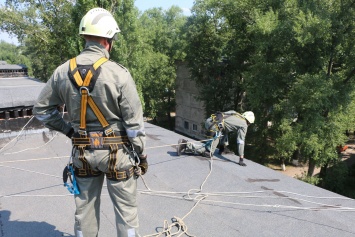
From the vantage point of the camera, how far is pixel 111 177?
235 centimetres

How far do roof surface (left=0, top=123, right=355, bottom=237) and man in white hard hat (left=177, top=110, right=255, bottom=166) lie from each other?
0.96 feet

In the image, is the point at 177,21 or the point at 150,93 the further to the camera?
the point at 177,21

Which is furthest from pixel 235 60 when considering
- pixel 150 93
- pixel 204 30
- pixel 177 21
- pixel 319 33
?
pixel 177 21

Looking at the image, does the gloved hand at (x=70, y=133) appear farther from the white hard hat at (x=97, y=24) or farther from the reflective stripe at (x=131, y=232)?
the reflective stripe at (x=131, y=232)

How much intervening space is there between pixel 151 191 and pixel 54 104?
2.07 meters

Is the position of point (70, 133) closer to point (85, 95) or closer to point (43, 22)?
point (85, 95)

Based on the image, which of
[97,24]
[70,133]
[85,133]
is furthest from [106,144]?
[97,24]

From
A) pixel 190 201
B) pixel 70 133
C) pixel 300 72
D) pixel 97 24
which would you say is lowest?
pixel 190 201

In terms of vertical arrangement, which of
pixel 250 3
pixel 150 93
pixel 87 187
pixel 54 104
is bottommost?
pixel 150 93

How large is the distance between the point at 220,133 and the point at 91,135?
13.6 feet

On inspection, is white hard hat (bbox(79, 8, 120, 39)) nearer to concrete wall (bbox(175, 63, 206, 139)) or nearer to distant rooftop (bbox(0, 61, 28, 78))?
distant rooftop (bbox(0, 61, 28, 78))

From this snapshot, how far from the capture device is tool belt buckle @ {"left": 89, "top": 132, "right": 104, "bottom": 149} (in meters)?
2.31

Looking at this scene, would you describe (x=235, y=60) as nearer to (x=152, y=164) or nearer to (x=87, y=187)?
(x=152, y=164)

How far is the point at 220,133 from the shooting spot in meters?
6.14
